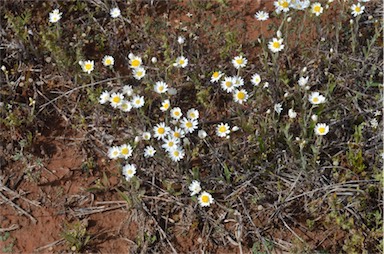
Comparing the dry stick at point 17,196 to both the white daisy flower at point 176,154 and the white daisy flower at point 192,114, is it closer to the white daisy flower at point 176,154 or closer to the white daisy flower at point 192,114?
the white daisy flower at point 176,154

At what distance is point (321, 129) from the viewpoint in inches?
127

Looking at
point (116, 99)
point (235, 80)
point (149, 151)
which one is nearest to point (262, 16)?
point (235, 80)

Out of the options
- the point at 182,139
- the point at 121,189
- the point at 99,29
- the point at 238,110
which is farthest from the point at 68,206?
the point at 99,29

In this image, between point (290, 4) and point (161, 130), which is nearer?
point (161, 130)

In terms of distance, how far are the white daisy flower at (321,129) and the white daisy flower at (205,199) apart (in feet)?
2.68

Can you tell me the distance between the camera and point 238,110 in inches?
137

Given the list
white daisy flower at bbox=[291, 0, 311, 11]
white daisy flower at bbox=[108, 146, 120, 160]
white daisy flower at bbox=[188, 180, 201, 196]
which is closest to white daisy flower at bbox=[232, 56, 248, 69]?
white daisy flower at bbox=[291, 0, 311, 11]

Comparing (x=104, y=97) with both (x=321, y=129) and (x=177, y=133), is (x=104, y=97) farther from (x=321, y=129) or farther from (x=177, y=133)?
(x=321, y=129)

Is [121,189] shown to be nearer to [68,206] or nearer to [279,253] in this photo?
[68,206]

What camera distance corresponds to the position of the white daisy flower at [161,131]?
3342mm

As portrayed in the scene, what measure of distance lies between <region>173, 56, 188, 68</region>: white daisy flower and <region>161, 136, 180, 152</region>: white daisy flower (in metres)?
0.64

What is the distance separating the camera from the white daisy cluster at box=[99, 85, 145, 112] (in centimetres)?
345

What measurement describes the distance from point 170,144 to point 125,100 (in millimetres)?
536

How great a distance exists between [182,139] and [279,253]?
39.8 inches
